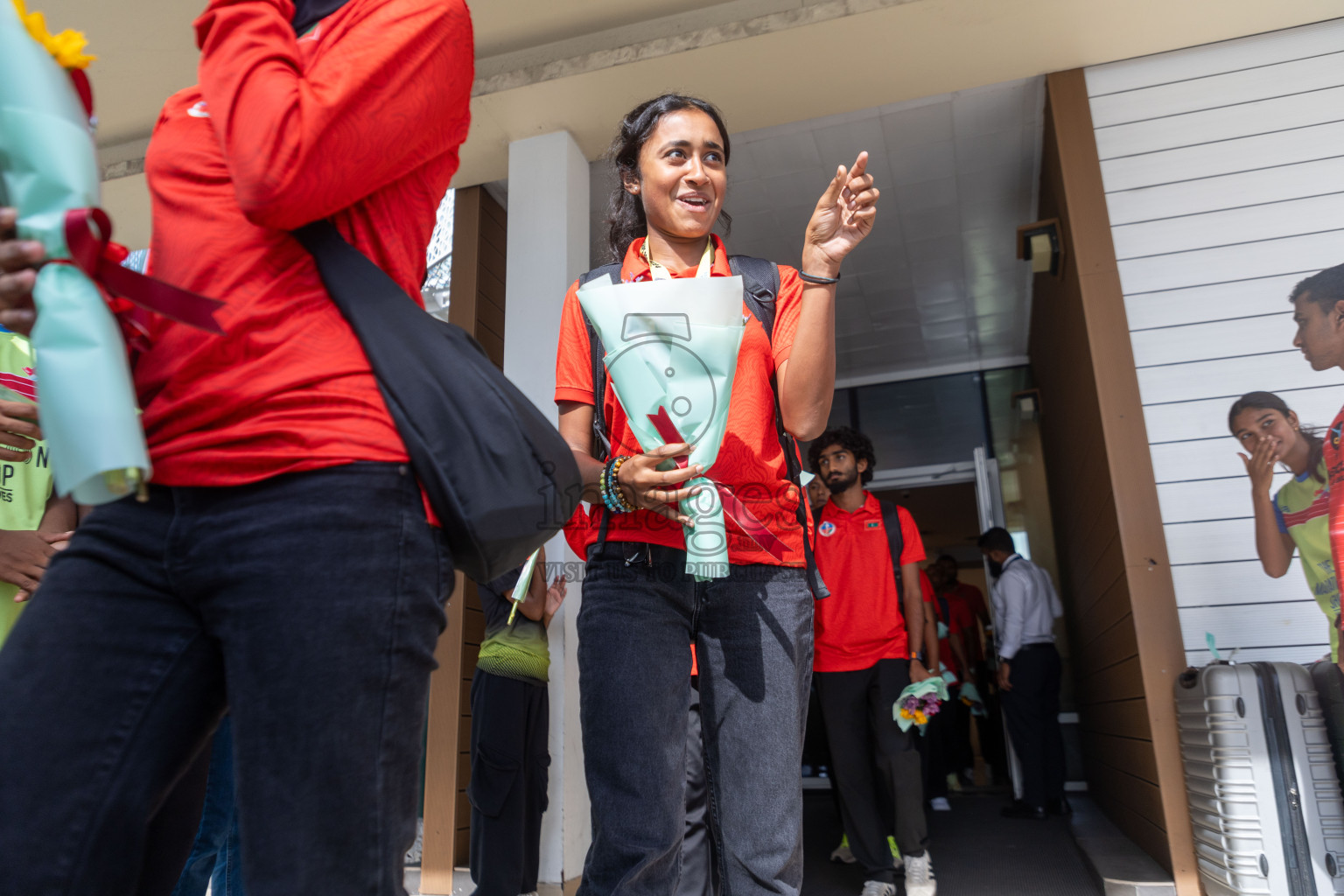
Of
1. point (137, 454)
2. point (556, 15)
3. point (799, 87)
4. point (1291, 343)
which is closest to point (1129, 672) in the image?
point (1291, 343)

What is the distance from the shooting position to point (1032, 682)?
5215mm

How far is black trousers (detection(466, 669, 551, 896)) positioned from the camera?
2848 mm

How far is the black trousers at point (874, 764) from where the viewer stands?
3471 mm

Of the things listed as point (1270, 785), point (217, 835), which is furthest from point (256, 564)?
point (1270, 785)

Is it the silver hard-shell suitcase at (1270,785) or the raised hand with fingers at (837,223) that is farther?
the silver hard-shell suitcase at (1270,785)

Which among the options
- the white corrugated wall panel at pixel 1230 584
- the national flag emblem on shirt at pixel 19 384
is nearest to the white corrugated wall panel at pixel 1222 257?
the white corrugated wall panel at pixel 1230 584

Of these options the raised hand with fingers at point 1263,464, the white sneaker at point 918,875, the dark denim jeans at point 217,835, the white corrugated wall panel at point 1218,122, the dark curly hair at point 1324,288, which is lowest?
the white sneaker at point 918,875

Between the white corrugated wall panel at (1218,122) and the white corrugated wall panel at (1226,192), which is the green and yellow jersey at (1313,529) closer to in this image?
the white corrugated wall panel at (1226,192)

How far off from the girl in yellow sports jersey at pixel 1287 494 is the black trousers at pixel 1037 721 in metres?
2.37

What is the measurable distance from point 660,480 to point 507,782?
2.03 meters

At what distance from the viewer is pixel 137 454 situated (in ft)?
2.29

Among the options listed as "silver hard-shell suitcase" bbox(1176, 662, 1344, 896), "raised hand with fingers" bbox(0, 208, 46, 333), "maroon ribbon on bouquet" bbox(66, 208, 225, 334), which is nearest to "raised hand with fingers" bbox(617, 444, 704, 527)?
"maroon ribbon on bouquet" bbox(66, 208, 225, 334)

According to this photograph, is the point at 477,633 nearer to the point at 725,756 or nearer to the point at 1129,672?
the point at 1129,672

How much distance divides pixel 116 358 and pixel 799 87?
360cm
